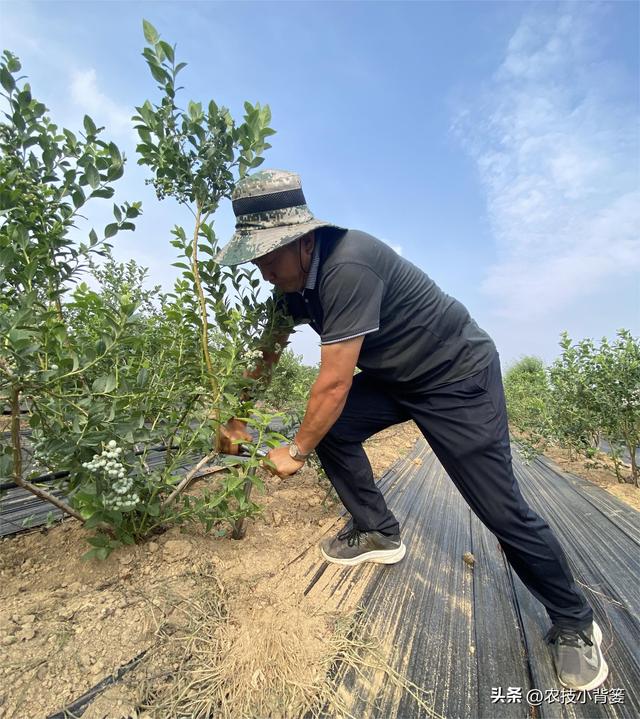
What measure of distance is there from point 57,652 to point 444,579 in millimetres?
1588

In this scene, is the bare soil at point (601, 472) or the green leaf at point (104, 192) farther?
the bare soil at point (601, 472)

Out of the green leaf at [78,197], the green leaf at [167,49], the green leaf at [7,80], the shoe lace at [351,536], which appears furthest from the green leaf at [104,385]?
the shoe lace at [351,536]

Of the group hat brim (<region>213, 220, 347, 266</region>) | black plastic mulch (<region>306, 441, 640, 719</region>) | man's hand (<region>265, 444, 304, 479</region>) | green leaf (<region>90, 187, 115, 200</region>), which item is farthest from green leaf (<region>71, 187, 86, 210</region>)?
black plastic mulch (<region>306, 441, 640, 719</region>)

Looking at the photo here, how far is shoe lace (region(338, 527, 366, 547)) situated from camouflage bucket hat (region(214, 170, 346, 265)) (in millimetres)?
1489

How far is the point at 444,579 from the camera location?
1.89 m

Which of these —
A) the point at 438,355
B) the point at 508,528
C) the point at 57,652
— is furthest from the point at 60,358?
the point at 508,528

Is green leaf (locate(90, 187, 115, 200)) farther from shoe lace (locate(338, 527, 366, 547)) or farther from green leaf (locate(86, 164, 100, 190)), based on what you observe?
shoe lace (locate(338, 527, 366, 547))

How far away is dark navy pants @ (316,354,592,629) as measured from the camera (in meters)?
1.43

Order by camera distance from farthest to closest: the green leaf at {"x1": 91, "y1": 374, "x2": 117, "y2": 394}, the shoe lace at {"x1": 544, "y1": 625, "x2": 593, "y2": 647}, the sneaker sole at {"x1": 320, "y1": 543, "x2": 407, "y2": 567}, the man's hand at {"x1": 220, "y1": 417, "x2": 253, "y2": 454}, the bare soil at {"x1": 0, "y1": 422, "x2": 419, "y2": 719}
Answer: the sneaker sole at {"x1": 320, "y1": 543, "x2": 407, "y2": 567} < the man's hand at {"x1": 220, "y1": 417, "x2": 253, "y2": 454} < the shoe lace at {"x1": 544, "y1": 625, "x2": 593, "y2": 647} < the green leaf at {"x1": 91, "y1": 374, "x2": 117, "y2": 394} < the bare soil at {"x1": 0, "y1": 422, "x2": 419, "y2": 719}

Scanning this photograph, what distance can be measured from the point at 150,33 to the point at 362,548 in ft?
7.98

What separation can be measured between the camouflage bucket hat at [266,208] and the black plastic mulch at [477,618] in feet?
5.07

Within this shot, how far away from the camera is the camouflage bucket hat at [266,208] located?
159cm

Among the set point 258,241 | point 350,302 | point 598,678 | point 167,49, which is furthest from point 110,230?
point 598,678

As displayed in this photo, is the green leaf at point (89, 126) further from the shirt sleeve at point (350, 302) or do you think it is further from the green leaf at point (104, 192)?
the shirt sleeve at point (350, 302)
